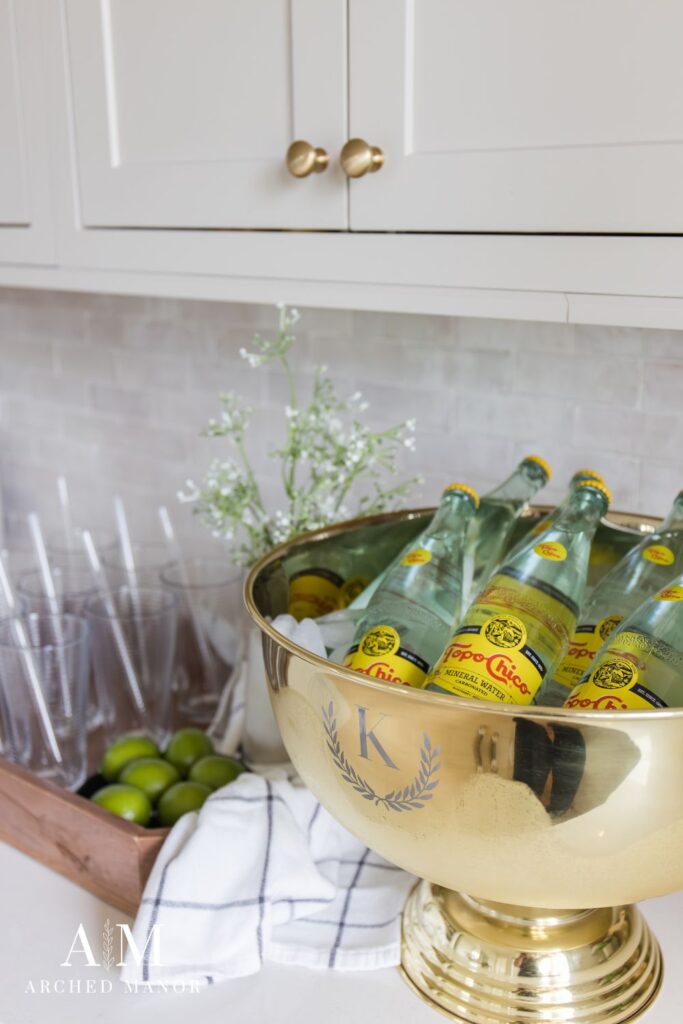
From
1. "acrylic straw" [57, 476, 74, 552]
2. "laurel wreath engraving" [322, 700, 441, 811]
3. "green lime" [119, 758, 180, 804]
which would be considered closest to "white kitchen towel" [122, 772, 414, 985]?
"green lime" [119, 758, 180, 804]

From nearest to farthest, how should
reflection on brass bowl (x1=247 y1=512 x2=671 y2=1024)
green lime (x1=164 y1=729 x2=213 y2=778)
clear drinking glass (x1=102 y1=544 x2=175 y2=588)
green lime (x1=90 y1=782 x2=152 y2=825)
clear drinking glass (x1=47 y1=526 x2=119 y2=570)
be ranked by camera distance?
reflection on brass bowl (x1=247 y1=512 x2=671 y2=1024) → green lime (x1=90 y1=782 x2=152 y2=825) → green lime (x1=164 y1=729 x2=213 y2=778) → clear drinking glass (x1=102 y1=544 x2=175 y2=588) → clear drinking glass (x1=47 y1=526 x2=119 y2=570)

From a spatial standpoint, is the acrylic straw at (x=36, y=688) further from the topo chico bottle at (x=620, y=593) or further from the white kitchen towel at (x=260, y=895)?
the topo chico bottle at (x=620, y=593)

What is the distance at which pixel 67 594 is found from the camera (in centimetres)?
129

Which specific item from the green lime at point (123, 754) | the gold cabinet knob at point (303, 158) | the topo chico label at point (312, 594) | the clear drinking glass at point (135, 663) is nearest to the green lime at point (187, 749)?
the green lime at point (123, 754)

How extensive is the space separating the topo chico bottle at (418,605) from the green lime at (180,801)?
0.27 m

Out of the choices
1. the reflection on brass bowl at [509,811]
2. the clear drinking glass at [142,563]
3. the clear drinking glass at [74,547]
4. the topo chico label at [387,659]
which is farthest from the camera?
the clear drinking glass at [74,547]

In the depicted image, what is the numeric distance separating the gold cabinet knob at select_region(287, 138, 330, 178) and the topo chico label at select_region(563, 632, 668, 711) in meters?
0.43

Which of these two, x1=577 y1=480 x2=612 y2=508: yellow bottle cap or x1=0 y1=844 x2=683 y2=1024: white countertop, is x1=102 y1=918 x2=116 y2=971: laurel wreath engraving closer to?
x1=0 y1=844 x2=683 y2=1024: white countertop

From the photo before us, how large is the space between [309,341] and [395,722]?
779 millimetres

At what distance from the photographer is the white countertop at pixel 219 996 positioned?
2.33ft

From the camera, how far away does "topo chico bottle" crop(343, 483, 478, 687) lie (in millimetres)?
677

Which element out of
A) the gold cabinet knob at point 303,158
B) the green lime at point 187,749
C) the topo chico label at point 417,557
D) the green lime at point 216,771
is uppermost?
the gold cabinet knob at point 303,158

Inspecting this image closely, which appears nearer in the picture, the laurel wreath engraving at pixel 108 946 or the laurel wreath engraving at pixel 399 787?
the laurel wreath engraving at pixel 399 787

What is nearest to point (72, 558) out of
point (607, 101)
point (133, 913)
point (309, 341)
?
point (309, 341)
